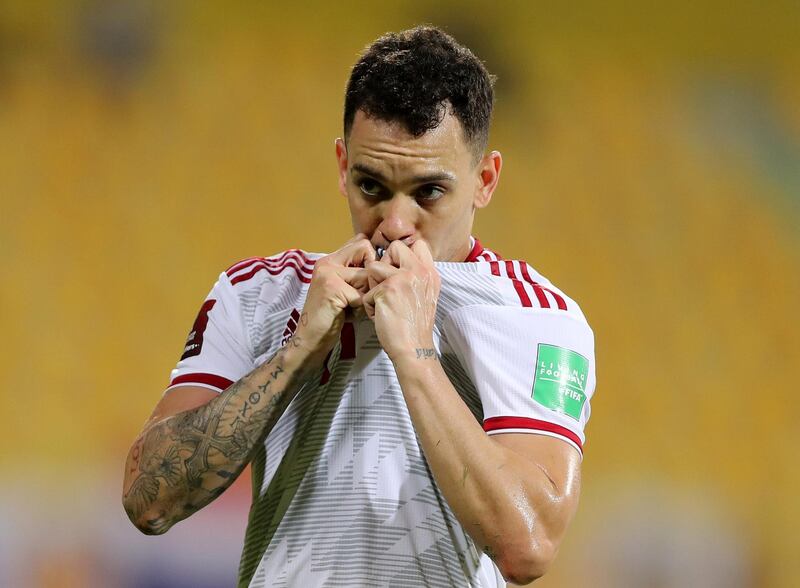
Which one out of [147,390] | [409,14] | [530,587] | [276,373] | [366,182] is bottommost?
[530,587]

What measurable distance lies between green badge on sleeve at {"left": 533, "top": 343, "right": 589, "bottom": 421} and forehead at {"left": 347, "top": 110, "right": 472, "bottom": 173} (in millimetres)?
294

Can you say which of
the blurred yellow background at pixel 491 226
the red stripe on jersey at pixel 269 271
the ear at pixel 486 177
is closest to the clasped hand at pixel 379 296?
the red stripe on jersey at pixel 269 271

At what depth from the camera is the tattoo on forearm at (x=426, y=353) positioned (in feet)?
4.30

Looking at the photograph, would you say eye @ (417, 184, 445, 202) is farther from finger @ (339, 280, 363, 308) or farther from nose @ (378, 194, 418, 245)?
finger @ (339, 280, 363, 308)

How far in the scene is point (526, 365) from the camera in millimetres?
1376

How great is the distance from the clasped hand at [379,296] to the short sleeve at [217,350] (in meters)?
0.15

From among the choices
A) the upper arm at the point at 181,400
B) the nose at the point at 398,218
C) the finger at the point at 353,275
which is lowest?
the upper arm at the point at 181,400

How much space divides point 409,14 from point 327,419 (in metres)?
2.55

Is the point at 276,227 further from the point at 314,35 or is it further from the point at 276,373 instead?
the point at 276,373

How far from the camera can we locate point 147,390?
328 cm

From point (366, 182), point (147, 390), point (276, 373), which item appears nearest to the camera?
point (276, 373)

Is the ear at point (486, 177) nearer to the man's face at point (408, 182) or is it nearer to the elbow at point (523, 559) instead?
the man's face at point (408, 182)

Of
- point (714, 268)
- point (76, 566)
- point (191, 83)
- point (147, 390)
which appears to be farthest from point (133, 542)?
point (714, 268)

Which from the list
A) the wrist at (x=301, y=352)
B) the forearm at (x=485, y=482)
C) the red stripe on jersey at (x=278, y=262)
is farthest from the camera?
the red stripe on jersey at (x=278, y=262)
